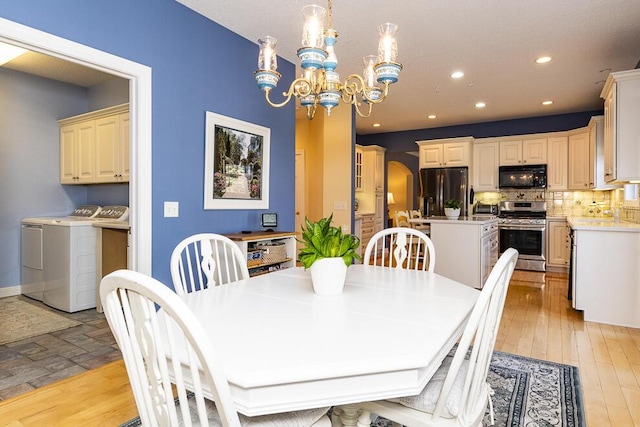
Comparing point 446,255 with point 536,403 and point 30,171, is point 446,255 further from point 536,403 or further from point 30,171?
point 30,171

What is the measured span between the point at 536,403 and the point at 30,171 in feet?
17.8

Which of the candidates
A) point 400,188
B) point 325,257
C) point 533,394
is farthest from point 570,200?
point 325,257

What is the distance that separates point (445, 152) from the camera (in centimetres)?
681

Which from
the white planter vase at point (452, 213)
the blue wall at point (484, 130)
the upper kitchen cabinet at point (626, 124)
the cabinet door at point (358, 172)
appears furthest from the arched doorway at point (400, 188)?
the upper kitchen cabinet at point (626, 124)

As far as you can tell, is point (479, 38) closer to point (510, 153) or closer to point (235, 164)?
point (235, 164)

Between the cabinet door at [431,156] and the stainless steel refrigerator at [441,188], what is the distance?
0.41 feet

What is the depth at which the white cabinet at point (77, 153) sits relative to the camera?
173 inches

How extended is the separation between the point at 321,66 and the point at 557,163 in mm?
5745

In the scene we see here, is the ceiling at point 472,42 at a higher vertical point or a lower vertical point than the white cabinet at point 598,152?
higher

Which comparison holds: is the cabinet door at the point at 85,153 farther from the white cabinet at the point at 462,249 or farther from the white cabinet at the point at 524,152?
the white cabinet at the point at 524,152

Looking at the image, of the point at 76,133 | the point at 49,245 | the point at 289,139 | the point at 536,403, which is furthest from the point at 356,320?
the point at 76,133

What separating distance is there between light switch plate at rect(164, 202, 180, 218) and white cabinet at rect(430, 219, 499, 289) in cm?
305

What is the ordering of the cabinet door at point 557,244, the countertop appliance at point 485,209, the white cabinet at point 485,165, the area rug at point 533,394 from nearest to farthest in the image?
the area rug at point 533,394 → the cabinet door at point 557,244 → the white cabinet at point 485,165 → the countertop appliance at point 485,209

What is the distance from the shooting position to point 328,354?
1.00 metres
